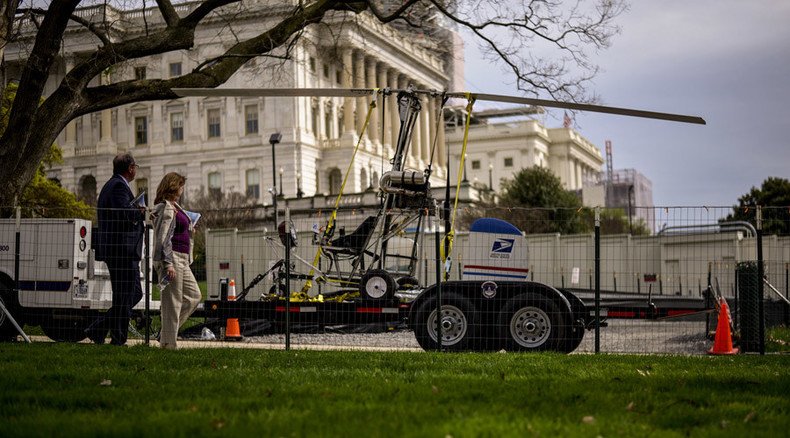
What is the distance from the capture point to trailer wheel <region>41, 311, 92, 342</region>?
628 inches

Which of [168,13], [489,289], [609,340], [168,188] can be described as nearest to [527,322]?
[489,289]

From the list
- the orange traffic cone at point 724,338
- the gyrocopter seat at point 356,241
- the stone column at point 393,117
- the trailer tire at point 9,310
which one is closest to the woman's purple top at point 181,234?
the gyrocopter seat at point 356,241

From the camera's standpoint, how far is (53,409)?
7152mm

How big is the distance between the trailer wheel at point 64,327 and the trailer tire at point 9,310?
480 mm

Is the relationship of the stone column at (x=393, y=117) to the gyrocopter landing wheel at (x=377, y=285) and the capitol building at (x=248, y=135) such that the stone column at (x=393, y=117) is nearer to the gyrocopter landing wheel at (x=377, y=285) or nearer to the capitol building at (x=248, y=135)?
the capitol building at (x=248, y=135)

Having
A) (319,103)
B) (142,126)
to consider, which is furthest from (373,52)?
(142,126)

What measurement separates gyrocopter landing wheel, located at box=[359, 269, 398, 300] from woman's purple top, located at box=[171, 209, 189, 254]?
287cm

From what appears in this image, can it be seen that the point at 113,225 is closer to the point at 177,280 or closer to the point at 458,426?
the point at 177,280

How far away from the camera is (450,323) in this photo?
552 inches

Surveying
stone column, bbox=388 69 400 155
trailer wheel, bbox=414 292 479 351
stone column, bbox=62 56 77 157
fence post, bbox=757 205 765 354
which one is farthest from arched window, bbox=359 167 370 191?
fence post, bbox=757 205 765 354

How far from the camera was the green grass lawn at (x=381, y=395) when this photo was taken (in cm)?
645

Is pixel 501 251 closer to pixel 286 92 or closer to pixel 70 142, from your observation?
pixel 286 92

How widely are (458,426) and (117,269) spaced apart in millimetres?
8368

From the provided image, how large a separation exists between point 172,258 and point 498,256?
4.22 metres
